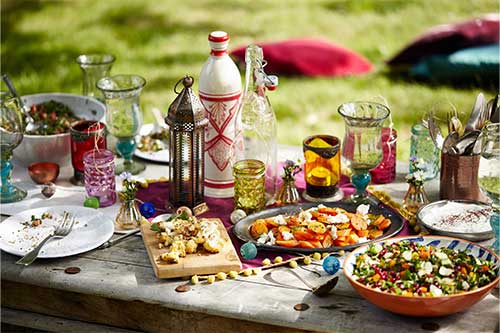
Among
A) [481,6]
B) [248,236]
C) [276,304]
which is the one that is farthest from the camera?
[481,6]

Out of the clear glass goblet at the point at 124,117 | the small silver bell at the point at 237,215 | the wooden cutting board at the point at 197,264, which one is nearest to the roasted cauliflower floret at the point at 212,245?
the wooden cutting board at the point at 197,264

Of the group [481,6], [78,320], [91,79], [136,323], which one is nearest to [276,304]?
[136,323]

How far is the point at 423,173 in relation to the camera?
114 inches

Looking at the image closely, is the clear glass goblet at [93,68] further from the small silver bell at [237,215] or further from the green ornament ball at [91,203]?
the small silver bell at [237,215]

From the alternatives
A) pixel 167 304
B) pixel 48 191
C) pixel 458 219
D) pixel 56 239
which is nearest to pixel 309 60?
pixel 48 191

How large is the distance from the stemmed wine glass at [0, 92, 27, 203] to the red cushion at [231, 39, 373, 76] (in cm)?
306

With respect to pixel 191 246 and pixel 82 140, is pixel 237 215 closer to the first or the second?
pixel 191 246

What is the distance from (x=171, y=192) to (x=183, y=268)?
0.49m

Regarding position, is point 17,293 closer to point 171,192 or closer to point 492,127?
point 171,192

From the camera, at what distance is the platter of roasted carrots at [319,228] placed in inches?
104

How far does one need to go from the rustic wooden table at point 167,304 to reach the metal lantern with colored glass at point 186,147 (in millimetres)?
254

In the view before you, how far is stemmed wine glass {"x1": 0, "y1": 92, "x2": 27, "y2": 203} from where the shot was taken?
2.98 meters

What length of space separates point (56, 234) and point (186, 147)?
19.5 inches

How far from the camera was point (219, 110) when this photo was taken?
117 inches
